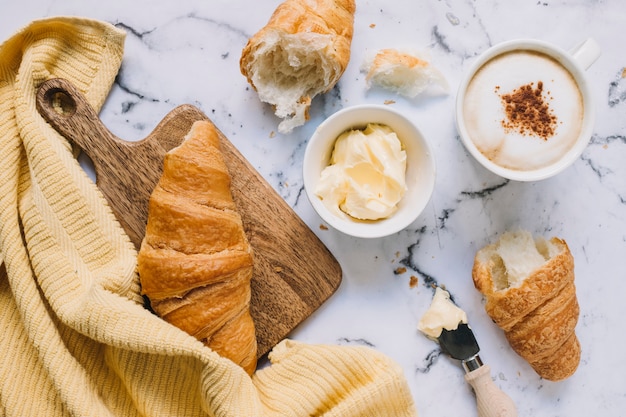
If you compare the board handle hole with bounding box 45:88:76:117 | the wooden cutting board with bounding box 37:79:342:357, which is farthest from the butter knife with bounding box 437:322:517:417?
the board handle hole with bounding box 45:88:76:117

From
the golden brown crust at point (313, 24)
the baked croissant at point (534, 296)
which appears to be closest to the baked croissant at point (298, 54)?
the golden brown crust at point (313, 24)

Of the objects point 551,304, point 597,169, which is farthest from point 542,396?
point 597,169

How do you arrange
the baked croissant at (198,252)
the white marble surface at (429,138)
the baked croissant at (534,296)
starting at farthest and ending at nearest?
the white marble surface at (429,138)
the baked croissant at (534,296)
the baked croissant at (198,252)

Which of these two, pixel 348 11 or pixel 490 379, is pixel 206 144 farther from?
pixel 490 379

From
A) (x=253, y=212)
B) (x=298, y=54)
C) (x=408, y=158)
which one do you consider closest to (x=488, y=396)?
(x=408, y=158)

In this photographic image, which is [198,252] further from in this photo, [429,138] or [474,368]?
[474,368]

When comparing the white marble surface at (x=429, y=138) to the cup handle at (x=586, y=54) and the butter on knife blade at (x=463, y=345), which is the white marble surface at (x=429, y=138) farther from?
the cup handle at (x=586, y=54)
